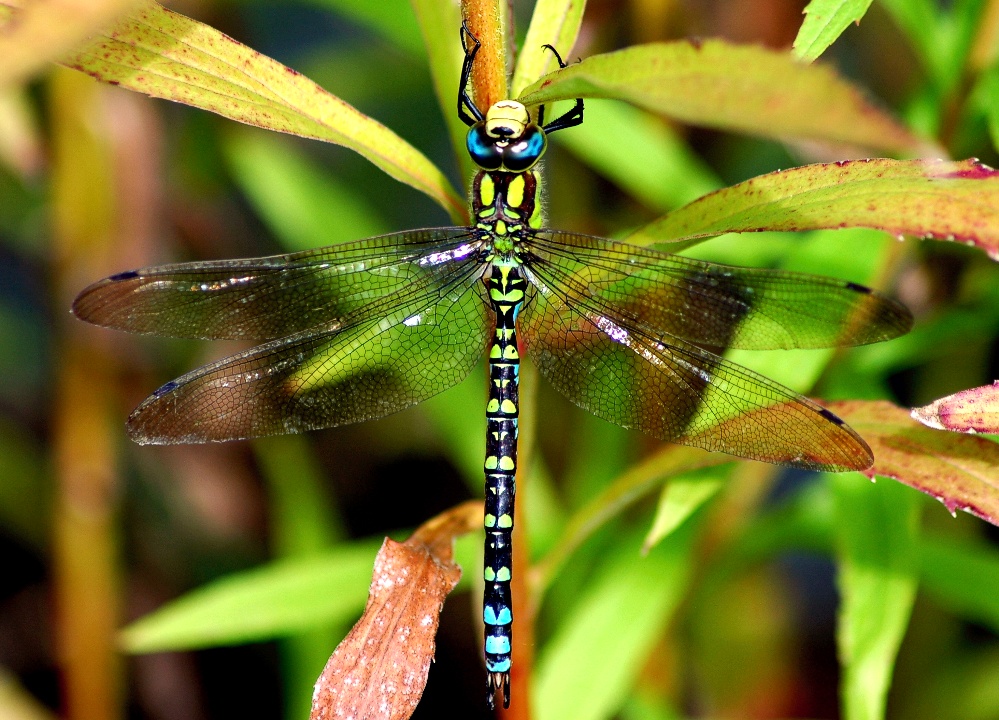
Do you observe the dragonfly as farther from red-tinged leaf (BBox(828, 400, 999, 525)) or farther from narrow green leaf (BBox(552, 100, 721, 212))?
narrow green leaf (BBox(552, 100, 721, 212))

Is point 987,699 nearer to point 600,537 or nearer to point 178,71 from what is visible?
point 600,537

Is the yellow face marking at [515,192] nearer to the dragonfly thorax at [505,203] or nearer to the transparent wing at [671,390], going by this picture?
the dragonfly thorax at [505,203]

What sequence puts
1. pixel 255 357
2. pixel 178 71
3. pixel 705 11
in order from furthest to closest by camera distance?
pixel 705 11 → pixel 255 357 → pixel 178 71

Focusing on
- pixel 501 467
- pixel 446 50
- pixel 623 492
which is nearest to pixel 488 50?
pixel 446 50

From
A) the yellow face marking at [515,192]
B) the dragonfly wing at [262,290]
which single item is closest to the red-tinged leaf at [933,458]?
the yellow face marking at [515,192]

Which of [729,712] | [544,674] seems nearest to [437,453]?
[729,712]

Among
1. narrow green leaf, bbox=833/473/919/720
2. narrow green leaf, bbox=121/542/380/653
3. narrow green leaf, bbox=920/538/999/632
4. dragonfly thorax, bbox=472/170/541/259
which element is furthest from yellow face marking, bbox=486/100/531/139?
narrow green leaf, bbox=920/538/999/632

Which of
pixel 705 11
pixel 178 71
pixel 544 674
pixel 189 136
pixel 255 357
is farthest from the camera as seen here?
pixel 189 136
